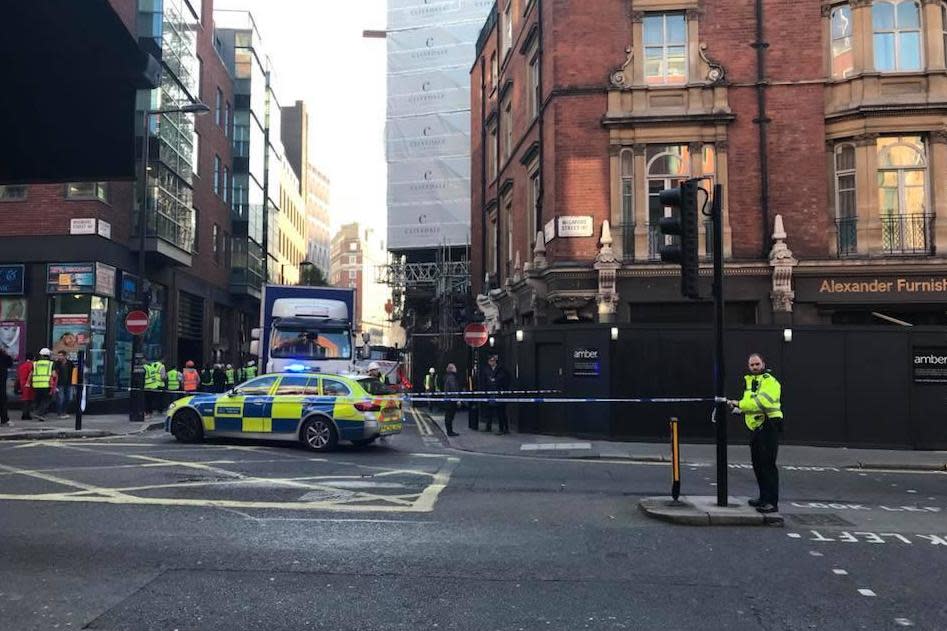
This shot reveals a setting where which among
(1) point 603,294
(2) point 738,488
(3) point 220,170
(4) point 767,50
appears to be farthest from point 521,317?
(3) point 220,170

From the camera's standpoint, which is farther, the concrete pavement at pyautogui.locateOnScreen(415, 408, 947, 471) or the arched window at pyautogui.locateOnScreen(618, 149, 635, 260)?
the arched window at pyautogui.locateOnScreen(618, 149, 635, 260)

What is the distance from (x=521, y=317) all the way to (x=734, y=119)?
8.13m

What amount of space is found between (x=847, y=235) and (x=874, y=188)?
1211 mm

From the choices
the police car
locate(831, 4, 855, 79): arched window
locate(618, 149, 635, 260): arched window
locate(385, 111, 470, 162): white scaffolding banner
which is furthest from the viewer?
locate(385, 111, 470, 162): white scaffolding banner

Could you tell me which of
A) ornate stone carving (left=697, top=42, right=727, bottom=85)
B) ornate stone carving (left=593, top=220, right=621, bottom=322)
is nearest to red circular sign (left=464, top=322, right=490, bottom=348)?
ornate stone carving (left=593, top=220, right=621, bottom=322)

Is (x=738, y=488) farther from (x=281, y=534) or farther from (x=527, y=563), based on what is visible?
(x=281, y=534)

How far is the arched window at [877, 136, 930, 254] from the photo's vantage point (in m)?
17.6

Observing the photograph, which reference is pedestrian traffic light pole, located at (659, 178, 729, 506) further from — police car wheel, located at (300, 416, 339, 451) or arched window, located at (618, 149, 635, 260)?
arched window, located at (618, 149, 635, 260)

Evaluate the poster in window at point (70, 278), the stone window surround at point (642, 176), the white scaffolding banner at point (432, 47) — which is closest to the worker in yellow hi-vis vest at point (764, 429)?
the stone window surround at point (642, 176)

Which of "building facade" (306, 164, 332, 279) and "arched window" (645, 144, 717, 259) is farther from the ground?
"building facade" (306, 164, 332, 279)

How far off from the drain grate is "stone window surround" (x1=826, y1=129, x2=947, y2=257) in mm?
11001

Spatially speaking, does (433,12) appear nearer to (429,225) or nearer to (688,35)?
(429,225)

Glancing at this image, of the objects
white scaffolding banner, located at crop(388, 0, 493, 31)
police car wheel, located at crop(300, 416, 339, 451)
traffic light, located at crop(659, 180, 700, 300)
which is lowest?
police car wheel, located at crop(300, 416, 339, 451)

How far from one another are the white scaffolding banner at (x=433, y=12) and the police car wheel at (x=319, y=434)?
104 feet
